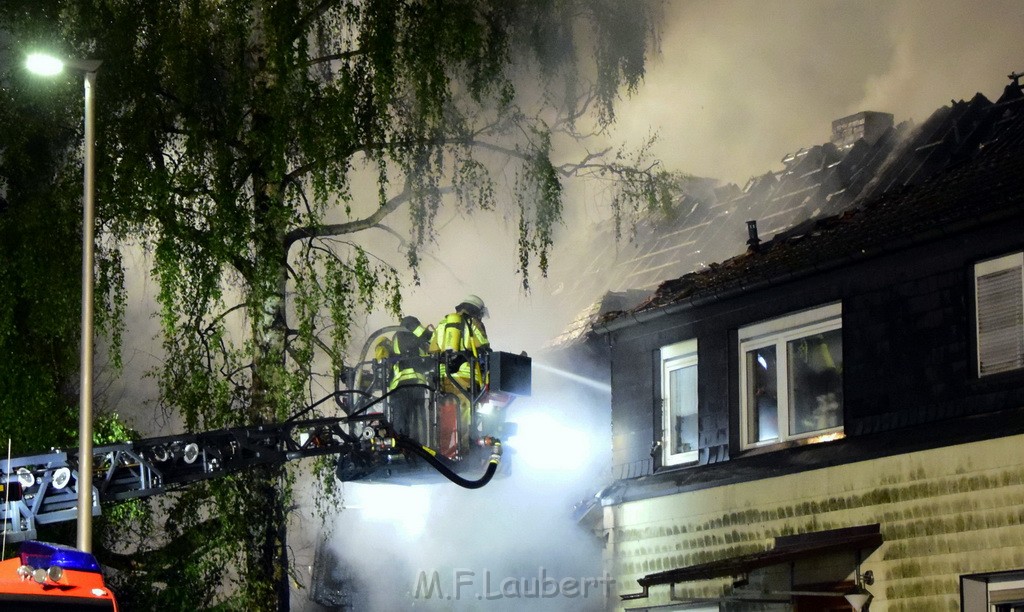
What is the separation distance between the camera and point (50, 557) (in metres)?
10.4

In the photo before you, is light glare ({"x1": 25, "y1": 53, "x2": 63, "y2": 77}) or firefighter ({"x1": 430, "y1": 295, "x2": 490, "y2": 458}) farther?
firefighter ({"x1": 430, "y1": 295, "x2": 490, "y2": 458})

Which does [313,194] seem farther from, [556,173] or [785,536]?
[785,536]

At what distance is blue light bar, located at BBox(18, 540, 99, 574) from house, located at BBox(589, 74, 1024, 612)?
6442 mm

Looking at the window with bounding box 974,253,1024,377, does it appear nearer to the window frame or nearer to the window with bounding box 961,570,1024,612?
the window with bounding box 961,570,1024,612

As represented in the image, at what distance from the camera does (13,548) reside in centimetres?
1307

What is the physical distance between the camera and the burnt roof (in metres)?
14.1

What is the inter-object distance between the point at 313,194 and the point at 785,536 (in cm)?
612

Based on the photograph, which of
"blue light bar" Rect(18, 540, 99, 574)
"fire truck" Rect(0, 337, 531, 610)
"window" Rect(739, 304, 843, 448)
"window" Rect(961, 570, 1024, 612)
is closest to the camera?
"blue light bar" Rect(18, 540, 99, 574)

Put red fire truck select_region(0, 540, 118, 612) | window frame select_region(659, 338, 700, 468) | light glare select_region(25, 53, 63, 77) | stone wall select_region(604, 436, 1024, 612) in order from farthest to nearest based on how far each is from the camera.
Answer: window frame select_region(659, 338, 700, 468) → stone wall select_region(604, 436, 1024, 612) → light glare select_region(25, 53, 63, 77) → red fire truck select_region(0, 540, 118, 612)

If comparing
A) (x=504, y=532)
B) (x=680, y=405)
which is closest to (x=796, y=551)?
(x=680, y=405)

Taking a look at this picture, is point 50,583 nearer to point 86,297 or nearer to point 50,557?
point 50,557

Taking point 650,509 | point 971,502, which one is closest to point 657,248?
point 650,509

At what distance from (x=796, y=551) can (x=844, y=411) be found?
68.4 inches

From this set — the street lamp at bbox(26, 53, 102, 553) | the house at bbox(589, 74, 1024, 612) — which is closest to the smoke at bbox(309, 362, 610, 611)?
the house at bbox(589, 74, 1024, 612)
